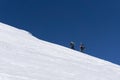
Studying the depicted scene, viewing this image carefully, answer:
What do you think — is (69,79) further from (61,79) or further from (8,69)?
(8,69)

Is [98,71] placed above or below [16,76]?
above

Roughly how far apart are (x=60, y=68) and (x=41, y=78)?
1251 millimetres

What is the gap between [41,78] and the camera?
5168 millimetres

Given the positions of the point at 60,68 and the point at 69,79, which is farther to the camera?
the point at 60,68

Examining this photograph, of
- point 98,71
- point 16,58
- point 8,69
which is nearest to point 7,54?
point 16,58

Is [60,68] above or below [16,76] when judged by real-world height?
above

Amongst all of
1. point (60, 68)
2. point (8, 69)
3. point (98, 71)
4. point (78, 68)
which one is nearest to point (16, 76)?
point (8, 69)

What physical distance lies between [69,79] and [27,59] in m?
1.03

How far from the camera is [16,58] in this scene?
A: 611 cm

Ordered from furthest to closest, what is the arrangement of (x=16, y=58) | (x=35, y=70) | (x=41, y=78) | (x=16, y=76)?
(x=16, y=58) → (x=35, y=70) → (x=41, y=78) → (x=16, y=76)

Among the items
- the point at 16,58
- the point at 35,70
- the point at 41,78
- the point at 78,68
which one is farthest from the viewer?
the point at 78,68

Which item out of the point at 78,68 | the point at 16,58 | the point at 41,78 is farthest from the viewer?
the point at 78,68

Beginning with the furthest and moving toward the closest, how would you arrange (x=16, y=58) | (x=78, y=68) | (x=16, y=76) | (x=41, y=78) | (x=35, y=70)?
(x=78, y=68)
(x=16, y=58)
(x=35, y=70)
(x=41, y=78)
(x=16, y=76)

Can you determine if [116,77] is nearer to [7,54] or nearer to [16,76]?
[7,54]
